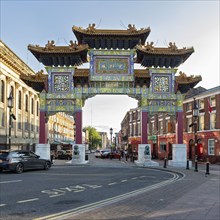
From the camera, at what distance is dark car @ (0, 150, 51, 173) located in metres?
20.9

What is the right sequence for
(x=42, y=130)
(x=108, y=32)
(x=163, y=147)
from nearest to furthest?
(x=42, y=130)
(x=108, y=32)
(x=163, y=147)

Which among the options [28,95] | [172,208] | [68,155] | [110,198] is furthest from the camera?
[28,95]

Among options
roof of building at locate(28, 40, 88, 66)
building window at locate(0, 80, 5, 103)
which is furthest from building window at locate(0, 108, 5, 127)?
roof of building at locate(28, 40, 88, 66)

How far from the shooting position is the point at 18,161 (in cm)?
2142

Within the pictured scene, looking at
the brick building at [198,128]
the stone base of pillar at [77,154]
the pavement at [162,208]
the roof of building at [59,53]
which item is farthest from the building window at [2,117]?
the pavement at [162,208]

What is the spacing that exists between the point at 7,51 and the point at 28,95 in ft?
40.0

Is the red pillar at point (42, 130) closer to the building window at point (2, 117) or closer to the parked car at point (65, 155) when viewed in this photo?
the building window at point (2, 117)

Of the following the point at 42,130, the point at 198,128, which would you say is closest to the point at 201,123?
the point at 198,128

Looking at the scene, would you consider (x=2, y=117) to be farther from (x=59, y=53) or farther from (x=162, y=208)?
(x=162, y=208)

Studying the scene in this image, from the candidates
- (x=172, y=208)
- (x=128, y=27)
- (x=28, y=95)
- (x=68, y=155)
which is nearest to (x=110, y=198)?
(x=172, y=208)

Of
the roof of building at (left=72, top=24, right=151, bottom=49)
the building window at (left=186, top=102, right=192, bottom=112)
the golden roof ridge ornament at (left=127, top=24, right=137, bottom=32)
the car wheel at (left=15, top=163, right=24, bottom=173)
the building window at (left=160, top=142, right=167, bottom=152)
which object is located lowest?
the building window at (left=160, top=142, right=167, bottom=152)

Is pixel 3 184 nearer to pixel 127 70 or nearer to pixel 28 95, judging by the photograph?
pixel 127 70

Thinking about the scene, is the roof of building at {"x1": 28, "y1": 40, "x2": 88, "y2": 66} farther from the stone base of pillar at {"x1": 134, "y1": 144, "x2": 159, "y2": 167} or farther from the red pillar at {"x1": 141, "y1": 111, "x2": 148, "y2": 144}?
the stone base of pillar at {"x1": 134, "y1": 144, "x2": 159, "y2": 167}

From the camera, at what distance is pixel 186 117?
47.3m
